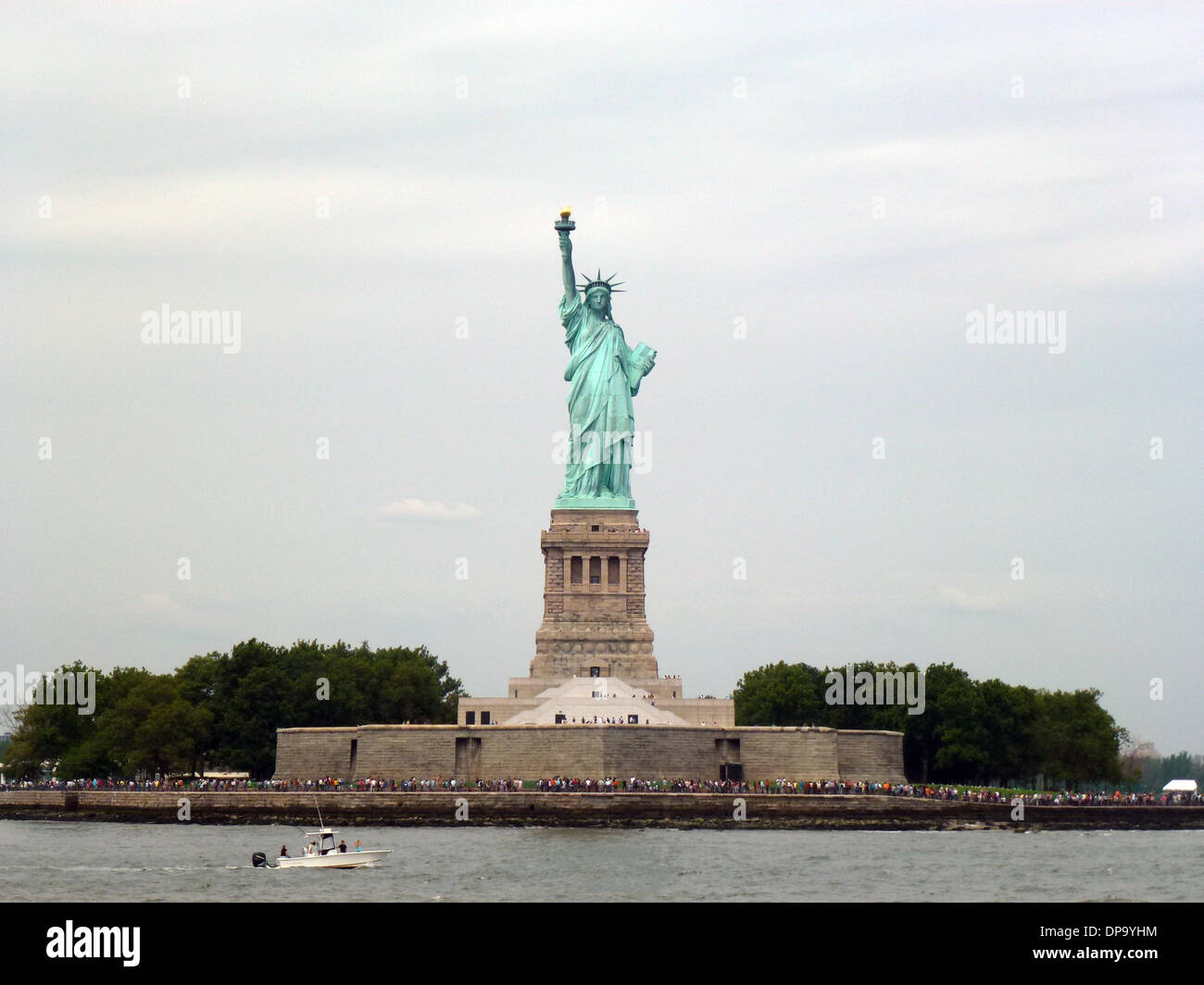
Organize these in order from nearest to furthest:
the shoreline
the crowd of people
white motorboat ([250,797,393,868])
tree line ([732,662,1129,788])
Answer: white motorboat ([250,797,393,868]), the shoreline, the crowd of people, tree line ([732,662,1129,788])

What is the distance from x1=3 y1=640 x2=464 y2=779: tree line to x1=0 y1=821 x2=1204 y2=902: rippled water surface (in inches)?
518

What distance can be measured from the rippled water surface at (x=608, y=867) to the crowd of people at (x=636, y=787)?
335cm

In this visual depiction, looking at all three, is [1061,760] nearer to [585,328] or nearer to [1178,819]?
[1178,819]

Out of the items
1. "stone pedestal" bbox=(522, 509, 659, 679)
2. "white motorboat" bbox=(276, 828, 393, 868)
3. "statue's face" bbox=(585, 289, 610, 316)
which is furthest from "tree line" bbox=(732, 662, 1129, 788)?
"white motorboat" bbox=(276, 828, 393, 868)

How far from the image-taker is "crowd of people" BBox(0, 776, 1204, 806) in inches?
2689

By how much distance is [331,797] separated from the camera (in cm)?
6919

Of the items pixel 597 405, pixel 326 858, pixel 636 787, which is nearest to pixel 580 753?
pixel 636 787

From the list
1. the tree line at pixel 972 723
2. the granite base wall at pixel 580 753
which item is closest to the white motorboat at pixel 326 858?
the granite base wall at pixel 580 753

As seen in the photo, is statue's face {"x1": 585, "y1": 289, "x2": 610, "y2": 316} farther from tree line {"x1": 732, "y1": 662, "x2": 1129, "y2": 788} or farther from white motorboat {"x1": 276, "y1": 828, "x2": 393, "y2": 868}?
white motorboat {"x1": 276, "y1": 828, "x2": 393, "y2": 868}

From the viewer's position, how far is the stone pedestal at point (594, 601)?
78.9 metres

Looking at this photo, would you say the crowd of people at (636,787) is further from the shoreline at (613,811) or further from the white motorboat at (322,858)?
the white motorboat at (322,858)

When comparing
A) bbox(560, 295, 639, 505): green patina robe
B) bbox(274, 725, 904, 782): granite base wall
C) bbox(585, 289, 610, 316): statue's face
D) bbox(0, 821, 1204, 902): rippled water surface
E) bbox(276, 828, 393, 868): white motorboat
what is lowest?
bbox(0, 821, 1204, 902): rippled water surface

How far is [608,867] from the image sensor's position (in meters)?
52.1
